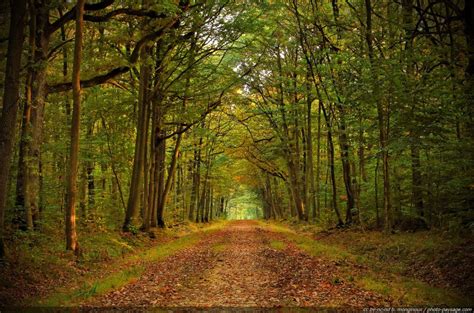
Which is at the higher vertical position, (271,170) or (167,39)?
(167,39)

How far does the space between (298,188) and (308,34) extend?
12.8 meters

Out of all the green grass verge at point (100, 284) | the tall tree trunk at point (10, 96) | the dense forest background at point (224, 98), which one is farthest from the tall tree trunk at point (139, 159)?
the tall tree trunk at point (10, 96)

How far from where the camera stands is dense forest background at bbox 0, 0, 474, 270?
10.6 meters

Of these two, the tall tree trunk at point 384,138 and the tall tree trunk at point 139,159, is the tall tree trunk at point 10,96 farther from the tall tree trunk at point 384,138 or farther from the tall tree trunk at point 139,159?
the tall tree trunk at point 384,138

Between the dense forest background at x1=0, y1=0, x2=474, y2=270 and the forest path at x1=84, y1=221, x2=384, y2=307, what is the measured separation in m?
3.39

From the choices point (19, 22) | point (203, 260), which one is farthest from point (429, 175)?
point (19, 22)

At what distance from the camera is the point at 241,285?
8672 mm

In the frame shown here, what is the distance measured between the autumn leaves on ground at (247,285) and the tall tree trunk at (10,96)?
2.24 meters

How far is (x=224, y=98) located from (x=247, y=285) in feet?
68.0

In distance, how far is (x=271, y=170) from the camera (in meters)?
38.1

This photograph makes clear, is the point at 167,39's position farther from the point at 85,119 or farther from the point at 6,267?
the point at 6,267

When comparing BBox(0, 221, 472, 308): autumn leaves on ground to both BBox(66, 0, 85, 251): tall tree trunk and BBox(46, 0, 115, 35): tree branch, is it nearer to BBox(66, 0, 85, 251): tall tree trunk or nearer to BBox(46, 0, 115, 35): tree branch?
BBox(66, 0, 85, 251): tall tree trunk

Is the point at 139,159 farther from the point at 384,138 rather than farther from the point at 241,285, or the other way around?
the point at 384,138

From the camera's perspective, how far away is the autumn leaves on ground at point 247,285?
23.6 ft
